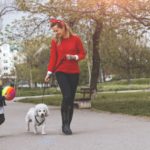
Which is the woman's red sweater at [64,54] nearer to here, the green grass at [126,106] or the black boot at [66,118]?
the black boot at [66,118]

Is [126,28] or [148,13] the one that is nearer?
[148,13]

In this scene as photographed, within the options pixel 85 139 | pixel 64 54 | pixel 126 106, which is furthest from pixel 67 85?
pixel 126 106

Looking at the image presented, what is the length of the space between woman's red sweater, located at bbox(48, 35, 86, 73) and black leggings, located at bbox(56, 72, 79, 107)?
99mm

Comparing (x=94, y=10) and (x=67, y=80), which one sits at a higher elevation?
(x=94, y=10)

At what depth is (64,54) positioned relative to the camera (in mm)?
10039

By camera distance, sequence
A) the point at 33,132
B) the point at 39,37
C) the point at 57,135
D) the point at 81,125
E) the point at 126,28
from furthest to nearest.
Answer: the point at 39,37
the point at 126,28
the point at 81,125
the point at 33,132
the point at 57,135

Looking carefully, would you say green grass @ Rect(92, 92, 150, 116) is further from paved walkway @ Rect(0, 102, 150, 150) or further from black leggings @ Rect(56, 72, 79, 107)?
black leggings @ Rect(56, 72, 79, 107)

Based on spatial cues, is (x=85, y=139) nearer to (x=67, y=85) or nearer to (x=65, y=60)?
(x=67, y=85)

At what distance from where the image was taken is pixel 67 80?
10078 millimetres

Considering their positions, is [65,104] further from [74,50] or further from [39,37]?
[39,37]

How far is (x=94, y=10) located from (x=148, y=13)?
196cm

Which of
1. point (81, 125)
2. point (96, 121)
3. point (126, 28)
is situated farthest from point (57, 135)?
point (126, 28)

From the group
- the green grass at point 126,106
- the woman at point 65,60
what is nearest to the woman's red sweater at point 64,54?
the woman at point 65,60

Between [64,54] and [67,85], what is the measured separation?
0.60m
